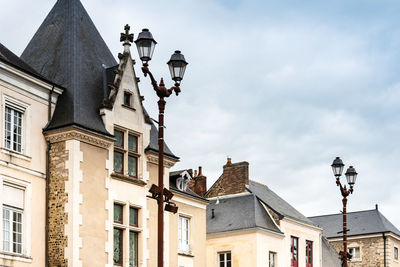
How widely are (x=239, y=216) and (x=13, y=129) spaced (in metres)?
20.5

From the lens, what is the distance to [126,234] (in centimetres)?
2658

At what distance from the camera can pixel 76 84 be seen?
2659 cm

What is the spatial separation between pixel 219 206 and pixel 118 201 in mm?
18640

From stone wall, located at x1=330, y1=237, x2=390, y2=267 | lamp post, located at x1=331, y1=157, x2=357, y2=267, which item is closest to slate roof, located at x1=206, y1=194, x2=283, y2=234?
lamp post, located at x1=331, y1=157, x2=357, y2=267

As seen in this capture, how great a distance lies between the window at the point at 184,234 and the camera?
106 feet

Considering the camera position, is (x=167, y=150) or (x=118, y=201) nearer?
(x=118, y=201)

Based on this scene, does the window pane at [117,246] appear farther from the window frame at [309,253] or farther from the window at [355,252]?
the window at [355,252]

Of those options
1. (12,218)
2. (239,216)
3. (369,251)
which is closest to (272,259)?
(239,216)

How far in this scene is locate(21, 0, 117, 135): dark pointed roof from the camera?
2595 centimetres

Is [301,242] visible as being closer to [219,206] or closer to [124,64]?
[219,206]

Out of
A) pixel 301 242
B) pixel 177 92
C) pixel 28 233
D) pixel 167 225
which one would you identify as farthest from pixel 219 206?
pixel 177 92

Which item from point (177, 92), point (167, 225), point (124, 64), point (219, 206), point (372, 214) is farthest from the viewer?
point (372, 214)

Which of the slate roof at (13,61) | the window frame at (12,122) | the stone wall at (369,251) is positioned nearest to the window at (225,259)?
the stone wall at (369,251)

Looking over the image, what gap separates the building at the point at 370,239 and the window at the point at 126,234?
31873 mm
